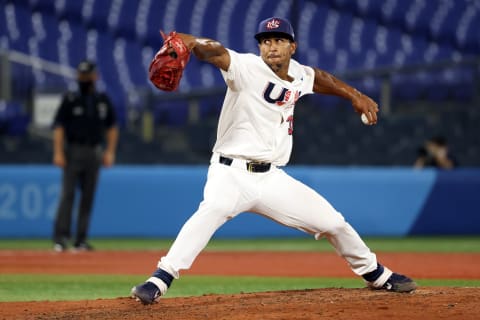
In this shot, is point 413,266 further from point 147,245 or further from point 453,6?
point 453,6

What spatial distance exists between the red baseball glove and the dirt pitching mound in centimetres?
123

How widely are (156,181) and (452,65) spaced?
17.2ft

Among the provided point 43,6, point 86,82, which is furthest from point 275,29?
point 43,6

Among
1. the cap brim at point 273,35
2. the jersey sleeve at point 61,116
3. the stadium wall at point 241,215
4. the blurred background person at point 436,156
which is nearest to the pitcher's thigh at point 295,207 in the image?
the cap brim at point 273,35

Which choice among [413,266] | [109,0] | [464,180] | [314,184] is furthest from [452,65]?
[413,266]

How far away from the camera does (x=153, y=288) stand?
5.43 metres

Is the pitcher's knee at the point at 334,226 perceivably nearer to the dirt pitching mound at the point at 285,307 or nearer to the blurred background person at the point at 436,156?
the dirt pitching mound at the point at 285,307

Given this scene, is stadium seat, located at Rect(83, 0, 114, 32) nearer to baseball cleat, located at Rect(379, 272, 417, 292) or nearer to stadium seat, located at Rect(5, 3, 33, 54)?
stadium seat, located at Rect(5, 3, 33, 54)

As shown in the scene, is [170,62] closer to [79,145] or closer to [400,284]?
[400,284]

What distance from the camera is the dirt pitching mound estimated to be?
16.8ft

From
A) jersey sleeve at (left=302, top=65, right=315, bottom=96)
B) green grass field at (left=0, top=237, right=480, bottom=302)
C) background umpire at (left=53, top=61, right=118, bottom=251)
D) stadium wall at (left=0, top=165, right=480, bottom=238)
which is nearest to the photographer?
jersey sleeve at (left=302, top=65, right=315, bottom=96)

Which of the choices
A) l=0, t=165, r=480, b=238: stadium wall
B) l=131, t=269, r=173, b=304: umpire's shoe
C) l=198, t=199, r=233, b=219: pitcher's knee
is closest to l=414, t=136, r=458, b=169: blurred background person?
l=0, t=165, r=480, b=238: stadium wall

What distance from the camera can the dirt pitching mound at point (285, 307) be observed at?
5117mm

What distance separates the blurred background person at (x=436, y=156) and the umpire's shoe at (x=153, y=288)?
9.53 metres
